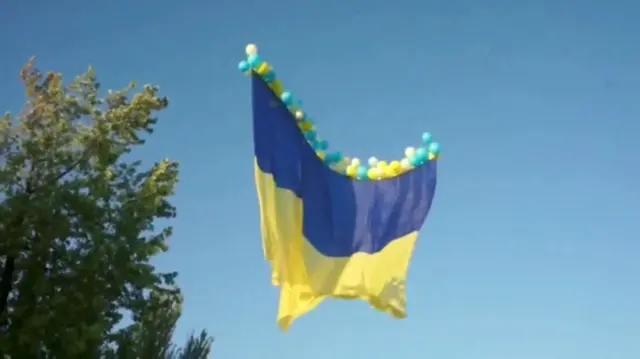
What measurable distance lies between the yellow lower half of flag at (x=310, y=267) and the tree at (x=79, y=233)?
7622mm

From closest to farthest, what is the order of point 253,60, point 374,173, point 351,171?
point 253,60, point 351,171, point 374,173

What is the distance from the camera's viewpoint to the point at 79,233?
14.1 meters

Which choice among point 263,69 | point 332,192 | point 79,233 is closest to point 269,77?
point 263,69

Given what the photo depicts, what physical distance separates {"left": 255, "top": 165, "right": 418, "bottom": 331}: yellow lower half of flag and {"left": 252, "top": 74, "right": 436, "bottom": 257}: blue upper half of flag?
0.08 m

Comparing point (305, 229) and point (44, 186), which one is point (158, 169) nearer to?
point (44, 186)

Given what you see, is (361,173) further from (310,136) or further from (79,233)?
(79,233)

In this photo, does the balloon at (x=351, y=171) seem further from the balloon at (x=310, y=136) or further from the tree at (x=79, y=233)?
the tree at (x=79, y=233)

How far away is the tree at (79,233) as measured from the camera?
43.8ft

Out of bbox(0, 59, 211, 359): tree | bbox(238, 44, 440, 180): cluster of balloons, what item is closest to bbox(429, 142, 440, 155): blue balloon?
bbox(238, 44, 440, 180): cluster of balloons

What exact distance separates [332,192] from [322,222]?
1.01 ft

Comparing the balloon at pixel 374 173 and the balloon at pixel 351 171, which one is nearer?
the balloon at pixel 351 171

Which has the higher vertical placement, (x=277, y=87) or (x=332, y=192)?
(x=277, y=87)

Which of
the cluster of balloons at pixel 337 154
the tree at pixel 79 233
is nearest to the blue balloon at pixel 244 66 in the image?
the cluster of balloons at pixel 337 154

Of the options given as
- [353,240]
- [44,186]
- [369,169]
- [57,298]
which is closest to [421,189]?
[369,169]
